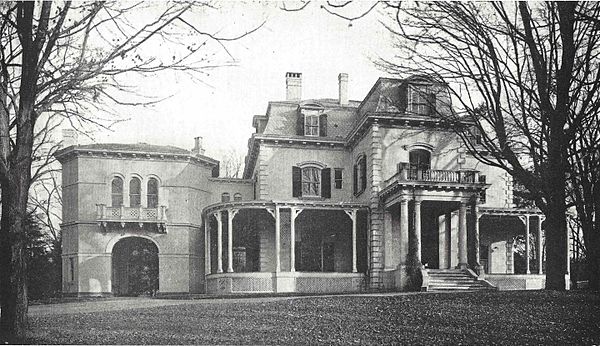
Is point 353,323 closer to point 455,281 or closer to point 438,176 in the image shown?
point 455,281

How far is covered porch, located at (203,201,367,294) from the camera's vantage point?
21719 mm

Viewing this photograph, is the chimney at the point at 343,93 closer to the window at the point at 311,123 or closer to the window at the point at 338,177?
the window at the point at 311,123

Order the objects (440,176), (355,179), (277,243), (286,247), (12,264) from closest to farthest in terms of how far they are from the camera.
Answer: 1. (12,264)
2. (440,176)
3. (277,243)
4. (286,247)
5. (355,179)

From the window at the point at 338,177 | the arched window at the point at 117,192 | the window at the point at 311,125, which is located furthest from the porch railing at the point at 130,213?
the window at the point at 338,177

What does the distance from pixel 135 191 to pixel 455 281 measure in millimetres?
12714

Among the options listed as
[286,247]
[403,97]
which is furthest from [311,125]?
[286,247]

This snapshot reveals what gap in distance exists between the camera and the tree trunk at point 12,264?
885 centimetres

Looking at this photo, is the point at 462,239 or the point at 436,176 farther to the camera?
the point at 436,176

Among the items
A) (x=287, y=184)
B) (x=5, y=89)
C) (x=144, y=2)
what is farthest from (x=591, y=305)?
(x=287, y=184)

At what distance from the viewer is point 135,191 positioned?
949 inches

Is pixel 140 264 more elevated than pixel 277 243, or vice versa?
pixel 277 243

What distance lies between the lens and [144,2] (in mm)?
9383

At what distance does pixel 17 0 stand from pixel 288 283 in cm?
1491

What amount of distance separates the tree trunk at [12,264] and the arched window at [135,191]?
15.2m
